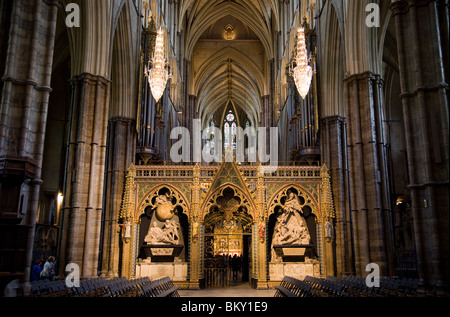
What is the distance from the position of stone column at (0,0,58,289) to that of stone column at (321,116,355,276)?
40.6 feet

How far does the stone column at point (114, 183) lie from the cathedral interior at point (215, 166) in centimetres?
6

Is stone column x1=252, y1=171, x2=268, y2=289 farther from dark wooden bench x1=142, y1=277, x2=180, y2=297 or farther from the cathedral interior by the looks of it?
dark wooden bench x1=142, y1=277, x2=180, y2=297

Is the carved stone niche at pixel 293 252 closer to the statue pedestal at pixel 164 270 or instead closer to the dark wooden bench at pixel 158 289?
the statue pedestal at pixel 164 270

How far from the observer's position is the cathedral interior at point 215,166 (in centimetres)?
954

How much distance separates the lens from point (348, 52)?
15781 mm

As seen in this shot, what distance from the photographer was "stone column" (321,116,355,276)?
17220 millimetres

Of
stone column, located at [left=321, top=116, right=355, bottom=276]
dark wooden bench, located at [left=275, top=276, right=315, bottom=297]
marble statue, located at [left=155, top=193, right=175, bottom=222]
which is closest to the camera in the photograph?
dark wooden bench, located at [left=275, top=276, right=315, bottom=297]

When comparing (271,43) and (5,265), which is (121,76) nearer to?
(5,265)

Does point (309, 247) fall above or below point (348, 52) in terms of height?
below

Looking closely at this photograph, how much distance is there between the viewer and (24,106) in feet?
31.2

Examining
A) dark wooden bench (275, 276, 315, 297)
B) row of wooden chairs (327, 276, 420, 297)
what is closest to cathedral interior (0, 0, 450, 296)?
row of wooden chairs (327, 276, 420, 297)

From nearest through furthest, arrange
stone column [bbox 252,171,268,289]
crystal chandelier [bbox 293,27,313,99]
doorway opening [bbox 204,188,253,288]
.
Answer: crystal chandelier [bbox 293,27,313,99] < stone column [bbox 252,171,268,289] < doorway opening [bbox 204,188,253,288]
